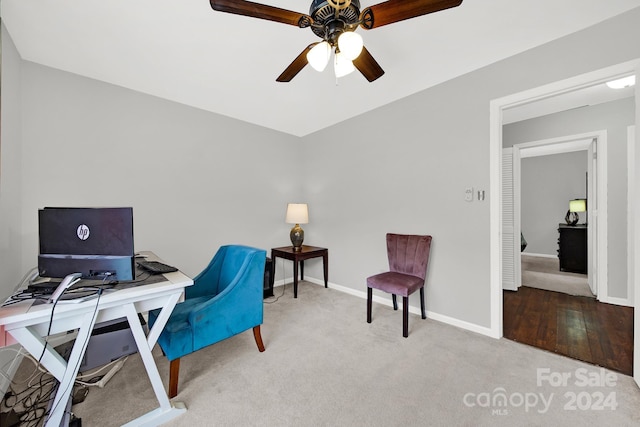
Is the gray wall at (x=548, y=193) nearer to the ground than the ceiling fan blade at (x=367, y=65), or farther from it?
nearer to the ground

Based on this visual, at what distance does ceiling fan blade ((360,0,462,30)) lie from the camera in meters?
1.15

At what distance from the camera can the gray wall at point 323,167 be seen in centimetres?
208

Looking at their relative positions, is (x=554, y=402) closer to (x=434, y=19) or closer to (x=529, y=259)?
(x=434, y=19)

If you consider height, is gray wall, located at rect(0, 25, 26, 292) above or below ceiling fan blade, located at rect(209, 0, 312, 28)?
below

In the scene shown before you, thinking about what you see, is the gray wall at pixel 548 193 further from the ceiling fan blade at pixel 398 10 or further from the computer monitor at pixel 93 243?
the computer monitor at pixel 93 243

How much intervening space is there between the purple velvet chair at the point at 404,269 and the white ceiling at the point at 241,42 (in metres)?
1.63

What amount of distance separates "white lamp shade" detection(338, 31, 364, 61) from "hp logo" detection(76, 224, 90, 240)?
1.66 meters

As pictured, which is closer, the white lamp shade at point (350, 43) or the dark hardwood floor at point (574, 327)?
the white lamp shade at point (350, 43)

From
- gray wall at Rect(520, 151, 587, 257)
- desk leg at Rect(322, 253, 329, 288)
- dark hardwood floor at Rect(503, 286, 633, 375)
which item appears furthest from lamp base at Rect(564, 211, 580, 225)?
desk leg at Rect(322, 253, 329, 288)

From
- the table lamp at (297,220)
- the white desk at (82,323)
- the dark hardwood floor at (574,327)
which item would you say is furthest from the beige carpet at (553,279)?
the white desk at (82,323)

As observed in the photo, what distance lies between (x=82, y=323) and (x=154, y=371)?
46 centimetres

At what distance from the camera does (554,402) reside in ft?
4.80

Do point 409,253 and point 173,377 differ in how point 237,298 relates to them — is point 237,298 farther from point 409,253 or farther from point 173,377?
point 409,253

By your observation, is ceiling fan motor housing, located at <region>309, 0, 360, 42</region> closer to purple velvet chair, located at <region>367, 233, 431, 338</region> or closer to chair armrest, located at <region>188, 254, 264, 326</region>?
chair armrest, located at <region>188, 254, 264, 326</region>
